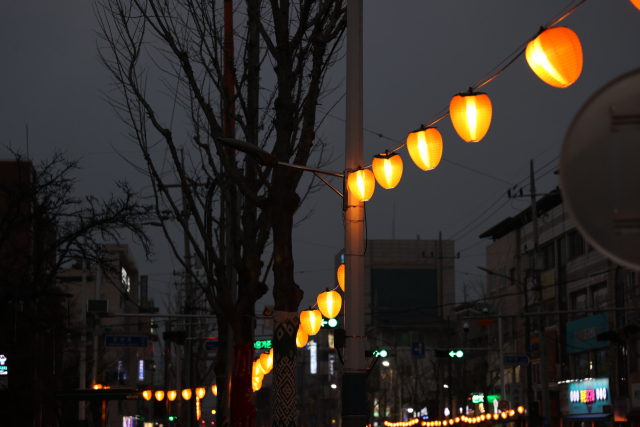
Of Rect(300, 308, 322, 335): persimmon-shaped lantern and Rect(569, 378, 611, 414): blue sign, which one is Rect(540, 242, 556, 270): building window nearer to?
Rect(569, 378, 611, 414): blue sign

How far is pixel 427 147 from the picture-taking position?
936 cm

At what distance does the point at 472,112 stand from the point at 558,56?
1.87 metres

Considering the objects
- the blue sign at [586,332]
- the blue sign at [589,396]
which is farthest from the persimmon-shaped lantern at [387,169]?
the blue sign at [589,396]

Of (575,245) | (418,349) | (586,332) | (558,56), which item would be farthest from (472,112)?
(575,245)

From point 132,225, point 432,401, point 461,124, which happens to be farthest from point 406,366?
point 461,124

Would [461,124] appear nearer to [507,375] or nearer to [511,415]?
[511,415]

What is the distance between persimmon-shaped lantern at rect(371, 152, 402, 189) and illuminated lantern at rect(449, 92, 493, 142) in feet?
6.56

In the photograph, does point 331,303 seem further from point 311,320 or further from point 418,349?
point 418,349

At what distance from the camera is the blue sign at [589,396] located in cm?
3600

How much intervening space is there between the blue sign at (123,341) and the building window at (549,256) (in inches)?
1083

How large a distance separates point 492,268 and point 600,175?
56.1 m

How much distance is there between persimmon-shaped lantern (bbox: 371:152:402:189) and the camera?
1005cm

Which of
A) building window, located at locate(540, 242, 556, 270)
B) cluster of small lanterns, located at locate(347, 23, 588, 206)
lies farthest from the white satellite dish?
building window, located at locate(540, 242, 556, 270)

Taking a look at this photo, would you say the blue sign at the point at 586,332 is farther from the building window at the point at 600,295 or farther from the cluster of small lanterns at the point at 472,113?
the cluster of small lanterns at the point at 472,113
